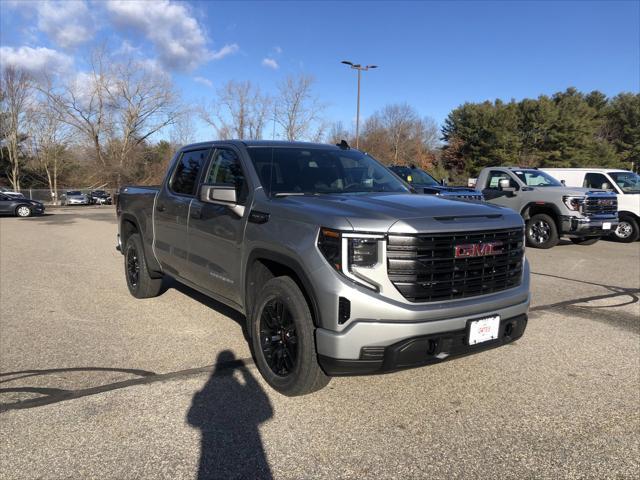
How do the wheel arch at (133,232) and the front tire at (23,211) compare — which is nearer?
the wheel arch at (133,232)

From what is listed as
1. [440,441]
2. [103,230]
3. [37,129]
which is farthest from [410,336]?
[37,129]

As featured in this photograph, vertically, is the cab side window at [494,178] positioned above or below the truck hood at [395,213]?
above

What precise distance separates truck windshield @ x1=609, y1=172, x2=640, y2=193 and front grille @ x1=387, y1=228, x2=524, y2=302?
1243cm

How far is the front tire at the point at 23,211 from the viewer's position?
24672mm

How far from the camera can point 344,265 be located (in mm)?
3002

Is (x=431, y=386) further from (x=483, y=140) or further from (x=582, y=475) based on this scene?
(x=483, y=140)

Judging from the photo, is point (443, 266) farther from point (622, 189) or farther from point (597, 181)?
point (597, 181)

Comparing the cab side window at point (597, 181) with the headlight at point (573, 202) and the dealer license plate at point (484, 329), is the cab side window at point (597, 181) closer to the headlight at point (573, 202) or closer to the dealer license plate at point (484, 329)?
the headlight at point (573, 202)

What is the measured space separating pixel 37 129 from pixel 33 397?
56927 mm

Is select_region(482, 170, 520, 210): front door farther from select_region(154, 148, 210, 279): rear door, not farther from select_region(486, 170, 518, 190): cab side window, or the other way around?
select_region(154, 148, 210, 279): rear door

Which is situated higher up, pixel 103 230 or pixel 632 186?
pixel 632 186

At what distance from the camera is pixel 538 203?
39.2 ft

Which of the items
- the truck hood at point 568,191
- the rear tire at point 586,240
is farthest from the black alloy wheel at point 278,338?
the rear tire at point 586,240

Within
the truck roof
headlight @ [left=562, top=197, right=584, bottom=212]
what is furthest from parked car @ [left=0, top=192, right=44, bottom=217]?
headlight @ [left=562, top=197, right=584, bottom=212]
